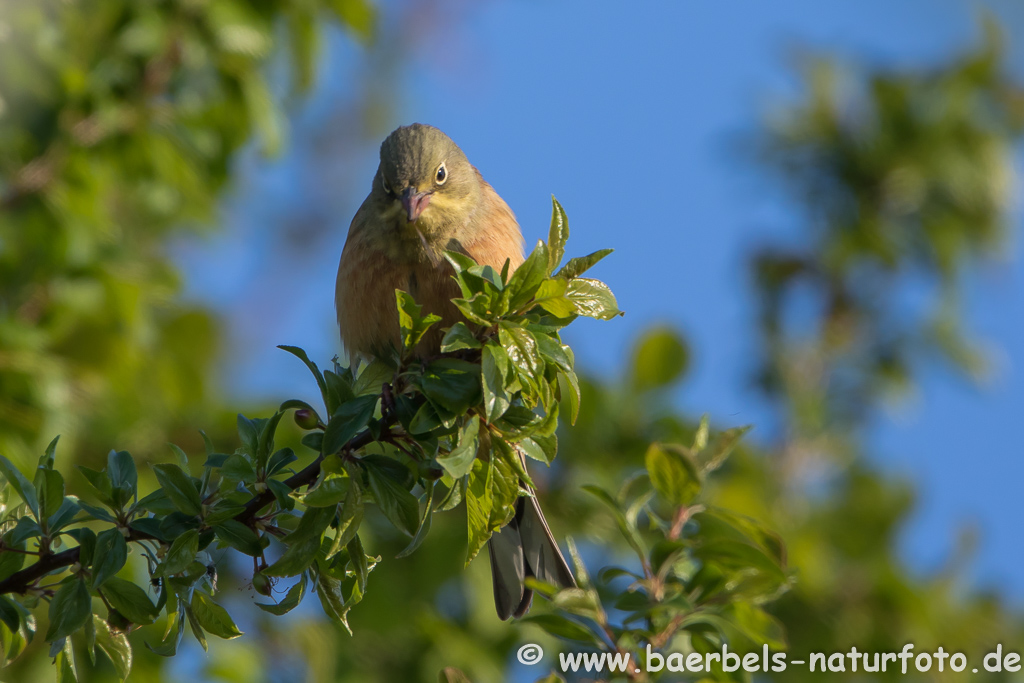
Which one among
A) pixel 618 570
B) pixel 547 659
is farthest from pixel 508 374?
pixel 547 659

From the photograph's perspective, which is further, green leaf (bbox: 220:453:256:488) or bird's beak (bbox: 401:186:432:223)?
bird's beak (bbox: 401:186:432:223)

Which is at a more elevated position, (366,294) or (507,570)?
(366,294)

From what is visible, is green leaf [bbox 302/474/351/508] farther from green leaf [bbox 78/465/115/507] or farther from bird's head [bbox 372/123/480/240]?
bird's head [bbox 372/123/480/240]

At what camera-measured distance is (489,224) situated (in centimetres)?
441

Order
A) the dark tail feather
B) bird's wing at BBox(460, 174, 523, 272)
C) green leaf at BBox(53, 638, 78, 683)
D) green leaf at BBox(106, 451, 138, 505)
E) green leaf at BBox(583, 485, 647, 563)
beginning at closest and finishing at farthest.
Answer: green leaf at BBox(53, 638, 78, 683) → green leaf at BBox(106, 451, 138, 505) → green leaf at BBox(583, 485, 647, 563) → the dark tail feather → bird's wing at BBox(460, 174, 523, 272)

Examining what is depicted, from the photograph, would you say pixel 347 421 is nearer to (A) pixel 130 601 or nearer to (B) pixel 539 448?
(B) pixel 539 448

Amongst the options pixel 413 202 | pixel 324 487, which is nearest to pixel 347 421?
pixel 324 487

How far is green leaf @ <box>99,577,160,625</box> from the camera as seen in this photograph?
2.31 meters

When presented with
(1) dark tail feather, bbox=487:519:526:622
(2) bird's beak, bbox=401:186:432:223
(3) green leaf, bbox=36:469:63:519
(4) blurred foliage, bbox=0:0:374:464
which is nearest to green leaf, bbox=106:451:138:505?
(3) green leaf, bbox=36:469:63:519

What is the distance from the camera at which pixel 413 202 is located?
13.7 ft

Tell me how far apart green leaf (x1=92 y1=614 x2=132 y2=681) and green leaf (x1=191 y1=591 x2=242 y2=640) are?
0.19 m

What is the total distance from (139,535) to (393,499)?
60 cm

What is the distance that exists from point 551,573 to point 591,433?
1485 mm

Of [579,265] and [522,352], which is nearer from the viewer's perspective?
[522,352]
